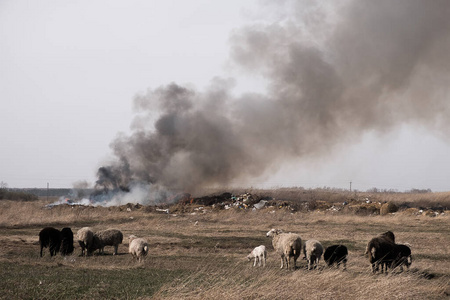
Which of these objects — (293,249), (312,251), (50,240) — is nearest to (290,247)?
(293,249)

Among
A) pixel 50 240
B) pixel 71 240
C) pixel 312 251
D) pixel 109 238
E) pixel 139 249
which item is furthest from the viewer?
pixel 109 238

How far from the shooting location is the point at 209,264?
64.0 ft

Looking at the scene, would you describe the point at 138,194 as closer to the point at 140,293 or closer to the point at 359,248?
→ the point at 359,248

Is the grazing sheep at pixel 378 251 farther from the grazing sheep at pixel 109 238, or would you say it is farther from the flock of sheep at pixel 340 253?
the grazing sheep at pixel 109 238

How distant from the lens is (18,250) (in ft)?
76.5

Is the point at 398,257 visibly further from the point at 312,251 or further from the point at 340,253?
the point at 312,251

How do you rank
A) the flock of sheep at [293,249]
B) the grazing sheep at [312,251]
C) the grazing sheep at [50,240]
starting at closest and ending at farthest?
the flock of sheep at [293,249]
the grazing sheep at [312,251]
the grazing sheep at [50,240]

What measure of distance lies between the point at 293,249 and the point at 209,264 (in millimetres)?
3492

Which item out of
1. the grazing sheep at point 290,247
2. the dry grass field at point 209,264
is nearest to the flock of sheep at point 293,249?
the grazing sheep at point 290,247

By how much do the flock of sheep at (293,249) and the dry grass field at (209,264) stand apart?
55 centimetres

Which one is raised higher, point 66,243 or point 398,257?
point 66,243

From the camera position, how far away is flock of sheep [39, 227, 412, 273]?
18.5 meters

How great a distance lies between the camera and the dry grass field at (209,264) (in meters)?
12.0

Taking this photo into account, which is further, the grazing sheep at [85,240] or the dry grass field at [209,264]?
the grazing sheep at [85,240]
